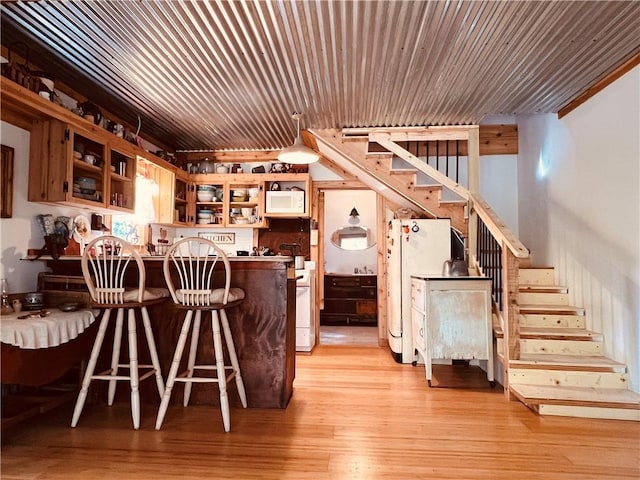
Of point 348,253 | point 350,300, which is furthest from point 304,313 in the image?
point 348,253

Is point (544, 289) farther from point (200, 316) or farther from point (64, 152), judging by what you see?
point (64, 152)

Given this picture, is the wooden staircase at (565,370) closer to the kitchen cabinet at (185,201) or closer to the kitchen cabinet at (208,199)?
the kitchen cabinet at (208,199)

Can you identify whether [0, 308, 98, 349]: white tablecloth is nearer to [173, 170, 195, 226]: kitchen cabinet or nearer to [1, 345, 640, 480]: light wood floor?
[1, 345, 640, 480]: light wood floor

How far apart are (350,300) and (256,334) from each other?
14.3ft

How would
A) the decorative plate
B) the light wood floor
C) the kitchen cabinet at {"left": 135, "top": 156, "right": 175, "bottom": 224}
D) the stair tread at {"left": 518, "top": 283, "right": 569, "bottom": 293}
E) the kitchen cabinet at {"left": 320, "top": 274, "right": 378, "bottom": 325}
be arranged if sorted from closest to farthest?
the light wood floor < the decorative plate < the stair tread at {"left": 518, "top": 283, "right": 569, "bottom": 293} < the kitchen cabinet at {"left": 135, "top": 156, "right": 175, "bottom": 224} < the kitchen cabinet at {"left": 320, "top": 274, "right": 378, "bottom": 325}

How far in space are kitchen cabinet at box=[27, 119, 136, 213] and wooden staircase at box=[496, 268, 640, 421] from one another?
3.59 m

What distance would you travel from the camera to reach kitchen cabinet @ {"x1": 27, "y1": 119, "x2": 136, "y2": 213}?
282cm

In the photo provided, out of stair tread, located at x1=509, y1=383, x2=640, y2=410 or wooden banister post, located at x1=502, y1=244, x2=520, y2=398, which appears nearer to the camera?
stair tread, located at x1=509, y1=383, x2=640, y2=410

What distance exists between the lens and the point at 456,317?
11.1 feet

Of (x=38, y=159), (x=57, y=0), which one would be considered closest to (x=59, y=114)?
(x=38, y=159)

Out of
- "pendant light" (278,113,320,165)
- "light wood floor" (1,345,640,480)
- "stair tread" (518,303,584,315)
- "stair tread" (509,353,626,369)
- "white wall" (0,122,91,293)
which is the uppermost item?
"pendant light" (278,113,320,165)

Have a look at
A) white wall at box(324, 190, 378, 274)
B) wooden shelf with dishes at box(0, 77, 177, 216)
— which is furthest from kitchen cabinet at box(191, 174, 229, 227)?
white wall at box(324, 190, 378, 274)

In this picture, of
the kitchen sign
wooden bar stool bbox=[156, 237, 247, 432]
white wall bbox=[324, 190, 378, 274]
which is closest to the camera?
wooden bar stool bbox=[156, 237, 247, 432]

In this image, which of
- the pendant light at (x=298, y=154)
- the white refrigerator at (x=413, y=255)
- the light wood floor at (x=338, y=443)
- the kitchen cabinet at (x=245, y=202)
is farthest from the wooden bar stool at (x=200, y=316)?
the kitchen cabinet at (x=245, y=202)
